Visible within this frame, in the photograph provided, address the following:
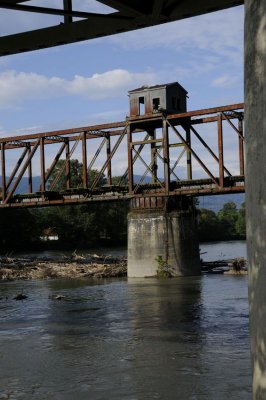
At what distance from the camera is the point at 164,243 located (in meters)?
31.9

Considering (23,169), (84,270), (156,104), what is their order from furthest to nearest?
(23,169)
(156,104)
(84,270)

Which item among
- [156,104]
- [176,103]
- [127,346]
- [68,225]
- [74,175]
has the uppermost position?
[74,175]

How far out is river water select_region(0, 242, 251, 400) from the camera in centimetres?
955

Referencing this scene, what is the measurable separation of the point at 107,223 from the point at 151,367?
10323 centimetres

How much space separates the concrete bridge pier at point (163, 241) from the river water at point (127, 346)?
23.9 ft

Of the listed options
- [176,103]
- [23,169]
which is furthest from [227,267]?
[23,169]

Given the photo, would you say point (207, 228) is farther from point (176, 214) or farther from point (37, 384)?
point (37, 384)

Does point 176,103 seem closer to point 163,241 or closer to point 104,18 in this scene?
point 163,241

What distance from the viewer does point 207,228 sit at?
133 metres

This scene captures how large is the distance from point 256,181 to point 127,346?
10528mm

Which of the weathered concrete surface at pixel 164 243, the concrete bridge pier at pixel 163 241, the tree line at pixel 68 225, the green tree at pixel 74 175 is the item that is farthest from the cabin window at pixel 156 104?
the green tree at pixel 74 175

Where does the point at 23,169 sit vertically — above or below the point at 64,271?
above

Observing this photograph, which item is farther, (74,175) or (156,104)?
(74,175)

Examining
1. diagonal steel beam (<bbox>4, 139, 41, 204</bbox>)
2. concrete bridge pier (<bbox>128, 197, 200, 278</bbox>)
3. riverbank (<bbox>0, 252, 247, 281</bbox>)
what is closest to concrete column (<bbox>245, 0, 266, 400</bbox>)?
concrete bridge pier (<bbox>128, 197, 200, 278</bbox>)
